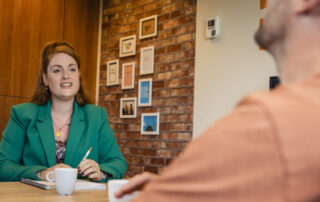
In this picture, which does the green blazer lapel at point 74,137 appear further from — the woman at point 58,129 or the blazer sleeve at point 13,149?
the blazer sleeve at point 13,149

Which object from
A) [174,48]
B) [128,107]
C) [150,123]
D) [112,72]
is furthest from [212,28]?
[112,72]

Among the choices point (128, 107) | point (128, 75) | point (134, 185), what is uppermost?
point (128, 75)

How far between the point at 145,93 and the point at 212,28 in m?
0.98

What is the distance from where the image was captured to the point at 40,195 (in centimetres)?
132

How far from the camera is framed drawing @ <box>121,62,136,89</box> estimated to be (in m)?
3.94

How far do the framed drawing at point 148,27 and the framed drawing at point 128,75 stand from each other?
0.33m

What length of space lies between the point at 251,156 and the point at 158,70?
326 centimetres

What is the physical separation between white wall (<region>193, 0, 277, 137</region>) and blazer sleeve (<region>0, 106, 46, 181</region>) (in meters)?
1.57

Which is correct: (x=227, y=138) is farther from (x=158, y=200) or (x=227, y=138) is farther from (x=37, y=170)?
(x=37, y=170)

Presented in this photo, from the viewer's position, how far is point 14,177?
1924 millimetres

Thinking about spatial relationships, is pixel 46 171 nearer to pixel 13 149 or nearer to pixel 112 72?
pixel 13 149

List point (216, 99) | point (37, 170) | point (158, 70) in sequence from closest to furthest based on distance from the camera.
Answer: point (37, 170) → point (216, 99) → point (158, 70)

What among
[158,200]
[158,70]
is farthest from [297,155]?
[158,70]

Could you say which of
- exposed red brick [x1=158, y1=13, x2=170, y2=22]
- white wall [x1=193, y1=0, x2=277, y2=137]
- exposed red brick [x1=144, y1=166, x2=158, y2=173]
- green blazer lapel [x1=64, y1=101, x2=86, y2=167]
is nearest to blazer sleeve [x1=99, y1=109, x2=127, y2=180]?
green blazer lapel [x1=64, y1=101, x2=86, y2=167]
